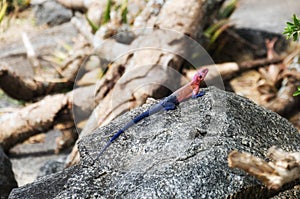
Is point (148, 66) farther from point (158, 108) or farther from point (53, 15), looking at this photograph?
point (53, 15)

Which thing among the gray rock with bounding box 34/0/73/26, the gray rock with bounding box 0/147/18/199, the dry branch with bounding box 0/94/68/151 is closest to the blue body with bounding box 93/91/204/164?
the gray rock with bounding box 0/147/18/199

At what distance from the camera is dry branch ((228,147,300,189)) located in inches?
90.4

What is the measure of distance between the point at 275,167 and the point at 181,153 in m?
0.46

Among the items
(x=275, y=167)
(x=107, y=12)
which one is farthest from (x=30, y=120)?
(x=275, y=167)

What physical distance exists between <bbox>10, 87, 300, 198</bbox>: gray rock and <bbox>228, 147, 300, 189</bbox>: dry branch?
144 mm

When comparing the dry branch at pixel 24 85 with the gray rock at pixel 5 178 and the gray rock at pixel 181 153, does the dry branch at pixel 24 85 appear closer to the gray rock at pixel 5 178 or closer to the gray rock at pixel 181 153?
the gray rock at pixel 5 178

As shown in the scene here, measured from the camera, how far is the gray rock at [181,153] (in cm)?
242

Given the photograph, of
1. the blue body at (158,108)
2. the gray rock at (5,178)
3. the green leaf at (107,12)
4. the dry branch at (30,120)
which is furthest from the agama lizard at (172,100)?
the green leaf at (107,12)

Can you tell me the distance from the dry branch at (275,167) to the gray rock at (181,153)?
0.47 ft

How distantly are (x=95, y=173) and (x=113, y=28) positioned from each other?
3.90 m

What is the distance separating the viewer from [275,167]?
2.34 meters

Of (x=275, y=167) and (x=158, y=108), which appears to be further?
(x=158, y=108)

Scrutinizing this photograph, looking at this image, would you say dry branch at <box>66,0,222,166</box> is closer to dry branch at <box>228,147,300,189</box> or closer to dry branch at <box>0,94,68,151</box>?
dry branch at <box>0,94,68,151</box>

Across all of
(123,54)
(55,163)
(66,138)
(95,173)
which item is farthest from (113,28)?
(95,173)
